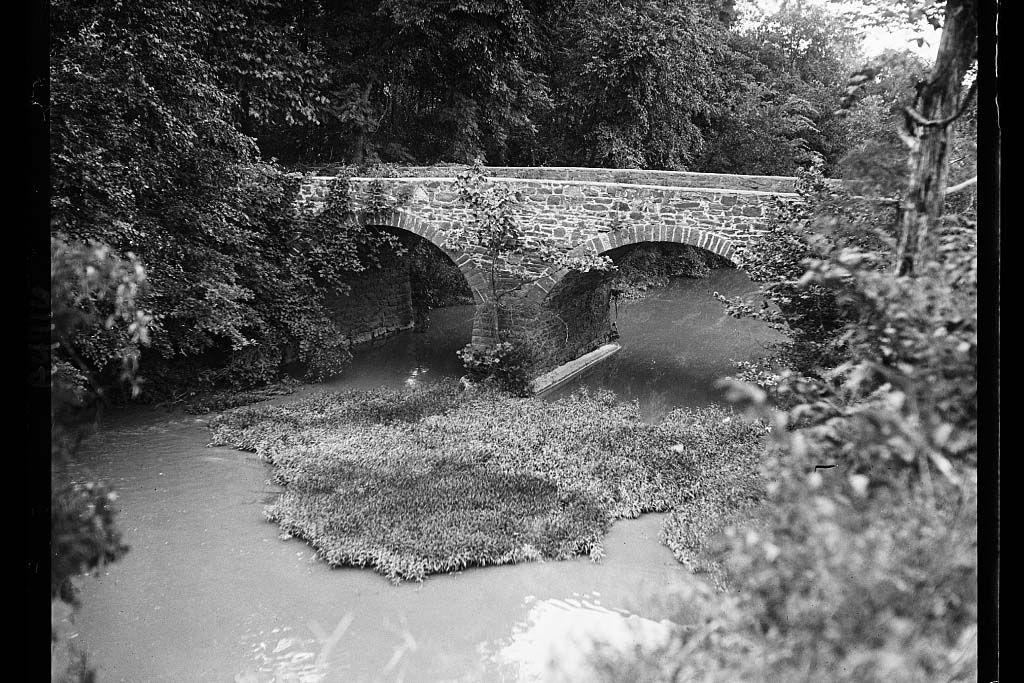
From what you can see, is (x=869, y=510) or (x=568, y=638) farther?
(x=568, y=638)

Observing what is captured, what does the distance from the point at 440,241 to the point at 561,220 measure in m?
1.31

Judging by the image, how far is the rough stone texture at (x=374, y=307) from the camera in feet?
19.5

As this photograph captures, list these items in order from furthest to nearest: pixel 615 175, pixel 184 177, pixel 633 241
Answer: pixel 633 241
pixel 615 175
pixel 184 177

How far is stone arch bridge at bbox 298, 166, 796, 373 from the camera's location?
5031 mm

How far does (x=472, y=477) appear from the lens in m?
2.80

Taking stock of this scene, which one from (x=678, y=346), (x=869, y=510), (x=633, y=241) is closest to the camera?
(x=869, y=510)

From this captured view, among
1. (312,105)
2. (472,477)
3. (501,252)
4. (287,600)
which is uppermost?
(312,105)

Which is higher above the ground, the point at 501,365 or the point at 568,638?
the point at 501,365

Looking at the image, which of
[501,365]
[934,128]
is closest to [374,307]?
[501,365]

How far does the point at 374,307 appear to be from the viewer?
243 inches

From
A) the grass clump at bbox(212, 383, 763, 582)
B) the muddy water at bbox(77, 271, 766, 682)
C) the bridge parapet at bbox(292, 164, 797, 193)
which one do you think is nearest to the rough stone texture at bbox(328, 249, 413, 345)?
the bridge parapet at bbox(292, 164, 797, 193)

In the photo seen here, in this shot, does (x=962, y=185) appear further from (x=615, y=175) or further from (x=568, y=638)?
(x=615, y=175)

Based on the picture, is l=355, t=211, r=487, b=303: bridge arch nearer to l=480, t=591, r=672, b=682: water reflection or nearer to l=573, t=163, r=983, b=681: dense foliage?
l=480, t=591, r=672, b=682: water reflection
